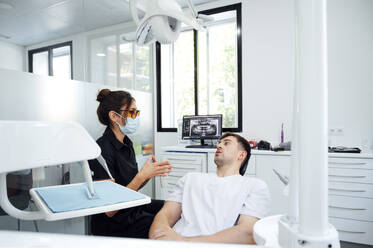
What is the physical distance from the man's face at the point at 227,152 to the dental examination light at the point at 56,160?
1182mm

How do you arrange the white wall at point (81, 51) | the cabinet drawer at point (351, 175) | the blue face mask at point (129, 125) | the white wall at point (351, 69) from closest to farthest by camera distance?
the blue face mask at point (129, 125)
the cabinet drawer at point (351, 175)
the white wall at point (81, 51)
the white wall at point (351, 69)

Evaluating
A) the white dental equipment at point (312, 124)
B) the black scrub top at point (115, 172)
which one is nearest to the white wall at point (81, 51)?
the black scrub top at point (115, 172)

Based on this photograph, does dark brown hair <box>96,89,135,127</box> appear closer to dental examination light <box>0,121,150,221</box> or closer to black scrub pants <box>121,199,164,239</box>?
black scrub pants <box>121,199,164,239</box>

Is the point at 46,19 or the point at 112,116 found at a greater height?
the point at 46,19

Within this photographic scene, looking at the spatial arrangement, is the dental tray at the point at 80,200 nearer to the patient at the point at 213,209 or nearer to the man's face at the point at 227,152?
the patient at the point at 213,209

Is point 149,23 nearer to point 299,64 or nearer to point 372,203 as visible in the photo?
point 299,64

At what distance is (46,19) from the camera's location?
206cm

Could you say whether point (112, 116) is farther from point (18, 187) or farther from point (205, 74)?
point (205, 74)

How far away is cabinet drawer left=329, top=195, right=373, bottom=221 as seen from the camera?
218cm

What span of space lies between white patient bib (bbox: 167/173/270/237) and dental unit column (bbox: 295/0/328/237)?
114 centimetres

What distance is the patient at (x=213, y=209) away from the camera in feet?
4.03

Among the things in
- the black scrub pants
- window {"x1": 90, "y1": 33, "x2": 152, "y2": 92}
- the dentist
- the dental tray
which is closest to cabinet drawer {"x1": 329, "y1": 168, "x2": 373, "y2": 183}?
the dentist

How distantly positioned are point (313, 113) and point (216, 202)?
1.25 metres

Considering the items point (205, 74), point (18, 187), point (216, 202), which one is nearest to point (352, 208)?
point (216, 202)
